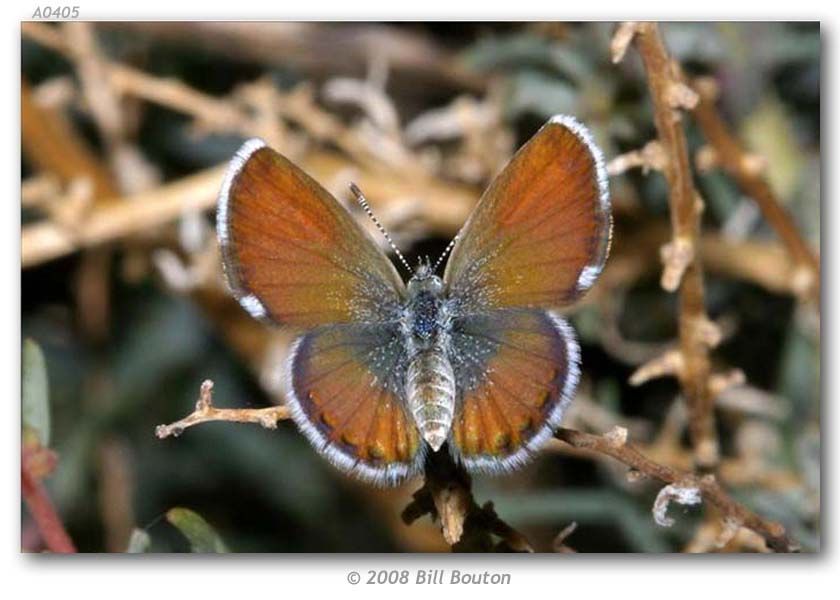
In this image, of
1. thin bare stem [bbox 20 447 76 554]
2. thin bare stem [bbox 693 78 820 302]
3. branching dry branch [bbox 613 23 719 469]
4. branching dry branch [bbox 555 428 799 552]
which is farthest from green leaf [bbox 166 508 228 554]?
thin bare stem [bbox 693 78 820 302]

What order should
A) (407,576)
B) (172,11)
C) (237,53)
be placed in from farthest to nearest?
(237,53) < (172,11) < (407,576)

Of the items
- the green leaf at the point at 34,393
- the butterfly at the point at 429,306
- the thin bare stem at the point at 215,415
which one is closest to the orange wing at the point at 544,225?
the butterfly at the point at 429,306

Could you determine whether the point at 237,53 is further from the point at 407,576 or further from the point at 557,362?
the point at 557,362

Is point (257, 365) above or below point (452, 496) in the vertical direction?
above

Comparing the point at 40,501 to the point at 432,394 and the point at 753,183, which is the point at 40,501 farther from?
the point at 753,183

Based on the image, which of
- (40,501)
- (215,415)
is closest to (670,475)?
(215,415)

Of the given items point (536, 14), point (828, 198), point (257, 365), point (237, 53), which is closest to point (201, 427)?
point (257, 365)
